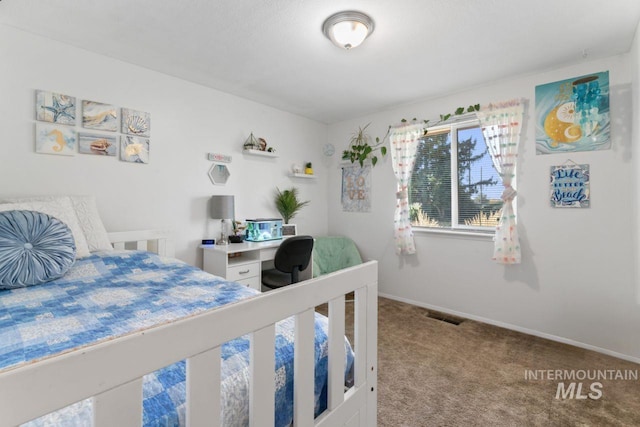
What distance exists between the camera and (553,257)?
2.53 m

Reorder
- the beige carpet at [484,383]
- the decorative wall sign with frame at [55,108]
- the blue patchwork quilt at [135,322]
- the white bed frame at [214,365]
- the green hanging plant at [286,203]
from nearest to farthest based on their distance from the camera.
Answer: the white bed frame at [214,365], the blue patchwork quilt at [135,322], the beige carpet at [484,383], the decorative wall sign with frame at [55,108], the green hanging plant at [286,203]

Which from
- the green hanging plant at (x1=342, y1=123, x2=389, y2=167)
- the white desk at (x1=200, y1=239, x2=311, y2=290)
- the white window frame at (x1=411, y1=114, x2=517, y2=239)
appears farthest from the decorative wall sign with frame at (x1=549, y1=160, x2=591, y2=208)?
the white desk at (x1=200, y1=239, x2=311, y2=290)

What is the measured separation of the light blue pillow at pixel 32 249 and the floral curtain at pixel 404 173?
2.90 m

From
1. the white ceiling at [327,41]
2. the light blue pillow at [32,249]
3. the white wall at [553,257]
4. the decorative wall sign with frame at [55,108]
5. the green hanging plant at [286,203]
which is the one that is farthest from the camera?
the green hanging plant at [286,203]

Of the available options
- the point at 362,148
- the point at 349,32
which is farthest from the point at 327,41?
the point at 362,148

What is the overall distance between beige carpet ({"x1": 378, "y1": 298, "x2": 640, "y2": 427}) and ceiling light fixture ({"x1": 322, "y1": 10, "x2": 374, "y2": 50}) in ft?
7.42

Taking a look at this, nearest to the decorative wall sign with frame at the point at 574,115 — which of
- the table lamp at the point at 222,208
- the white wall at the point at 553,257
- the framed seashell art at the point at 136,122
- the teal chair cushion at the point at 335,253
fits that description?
the white wall at the point at 553,257

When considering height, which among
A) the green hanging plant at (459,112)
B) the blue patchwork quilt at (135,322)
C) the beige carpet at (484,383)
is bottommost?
the beige carpet at (484,383)

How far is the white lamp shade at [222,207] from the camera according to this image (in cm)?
288

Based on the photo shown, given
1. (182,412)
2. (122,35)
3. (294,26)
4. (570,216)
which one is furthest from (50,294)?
(570,216)

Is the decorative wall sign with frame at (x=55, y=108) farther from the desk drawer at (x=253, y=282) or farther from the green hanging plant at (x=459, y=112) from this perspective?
the green hanging plant at (x=459, y=112)

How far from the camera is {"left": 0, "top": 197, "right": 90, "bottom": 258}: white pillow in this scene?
1762mm

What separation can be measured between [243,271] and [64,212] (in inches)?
52.4

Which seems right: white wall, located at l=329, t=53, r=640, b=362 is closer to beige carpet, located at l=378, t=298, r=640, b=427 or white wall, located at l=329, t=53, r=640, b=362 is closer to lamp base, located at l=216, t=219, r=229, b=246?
beige carpet, located at l=378, t=298, r=640, b=427
